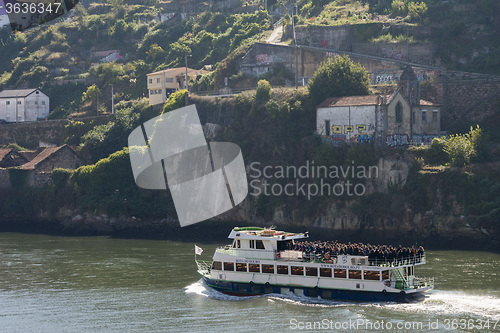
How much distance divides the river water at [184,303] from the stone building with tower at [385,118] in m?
18.6

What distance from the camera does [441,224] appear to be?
75125mm

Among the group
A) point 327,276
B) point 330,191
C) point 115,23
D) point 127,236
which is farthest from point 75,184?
point 115,23

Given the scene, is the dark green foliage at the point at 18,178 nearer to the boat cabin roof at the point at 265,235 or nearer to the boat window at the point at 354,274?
the boat cabin roof at the point at 265,235

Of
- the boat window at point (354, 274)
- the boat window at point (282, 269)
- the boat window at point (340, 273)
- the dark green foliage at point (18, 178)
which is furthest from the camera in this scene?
the dark green foliage at point (18, 178)

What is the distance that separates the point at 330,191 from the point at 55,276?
31.3 metres

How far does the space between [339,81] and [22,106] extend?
53.8 m

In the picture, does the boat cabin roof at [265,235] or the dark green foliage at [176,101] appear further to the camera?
the dark green foliage at [176,101]

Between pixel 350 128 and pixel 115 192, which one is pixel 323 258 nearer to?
pixel 350 128

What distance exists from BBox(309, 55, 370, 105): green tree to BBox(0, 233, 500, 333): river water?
86.3 feet

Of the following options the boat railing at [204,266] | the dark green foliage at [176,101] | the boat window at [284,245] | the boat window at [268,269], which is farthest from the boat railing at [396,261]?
the dark green foliage at [176,101]

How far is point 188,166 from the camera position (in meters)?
92.4

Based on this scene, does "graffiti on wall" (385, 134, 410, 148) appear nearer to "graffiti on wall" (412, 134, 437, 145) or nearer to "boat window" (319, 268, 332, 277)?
"graffiti on wall" (412, 134, 437, 145)

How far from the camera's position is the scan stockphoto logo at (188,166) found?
8788 cm

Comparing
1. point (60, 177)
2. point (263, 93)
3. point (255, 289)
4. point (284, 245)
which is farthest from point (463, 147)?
point (60, 177)
